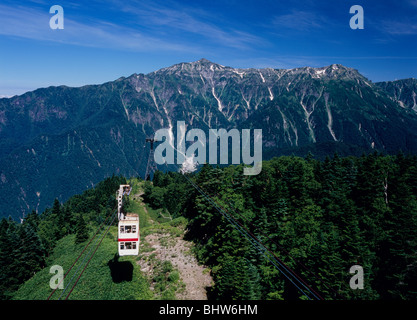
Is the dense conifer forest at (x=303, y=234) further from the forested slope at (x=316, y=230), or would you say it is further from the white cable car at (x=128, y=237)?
the white cable car at (x=128, y=237)

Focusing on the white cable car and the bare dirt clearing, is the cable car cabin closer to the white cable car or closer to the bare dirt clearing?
the white cable car

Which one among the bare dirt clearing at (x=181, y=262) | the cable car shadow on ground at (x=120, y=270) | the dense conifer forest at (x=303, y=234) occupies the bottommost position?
the cable car shadow on ground at (x=120, y=270)

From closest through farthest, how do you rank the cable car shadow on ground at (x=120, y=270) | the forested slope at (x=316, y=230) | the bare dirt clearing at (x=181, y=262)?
1. the forested slope at (x=316, y=230)
2. the bare dirt clearing at (x=181, y=262)
3. the cable car shadow on ground at (x=120, y=270)

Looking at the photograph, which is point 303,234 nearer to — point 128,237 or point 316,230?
point 316,230

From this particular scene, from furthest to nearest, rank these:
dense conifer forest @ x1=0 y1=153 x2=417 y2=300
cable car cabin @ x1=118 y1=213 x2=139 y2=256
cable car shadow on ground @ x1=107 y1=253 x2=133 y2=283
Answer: cable car shadow on ground @ x1=107 y1=253 x2=133 y2=283 < dense conifer forest @ x1=0 y1=153 x2=417 y2=300 < cable car cabin @ x1=118 y1=213 x2=139 y2=256

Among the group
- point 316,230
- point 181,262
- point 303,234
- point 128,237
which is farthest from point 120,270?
point 316,230

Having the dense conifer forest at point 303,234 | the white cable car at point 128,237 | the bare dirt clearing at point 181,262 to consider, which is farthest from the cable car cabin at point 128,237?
the bare dirt clearing at point 181,262

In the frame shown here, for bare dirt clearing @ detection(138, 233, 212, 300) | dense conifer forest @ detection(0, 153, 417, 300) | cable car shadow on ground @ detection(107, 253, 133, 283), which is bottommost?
cable car shadow on ground @ detection(107, 253, 133, 283)

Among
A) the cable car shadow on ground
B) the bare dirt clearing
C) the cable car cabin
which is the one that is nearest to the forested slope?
the bare dirt clearing
